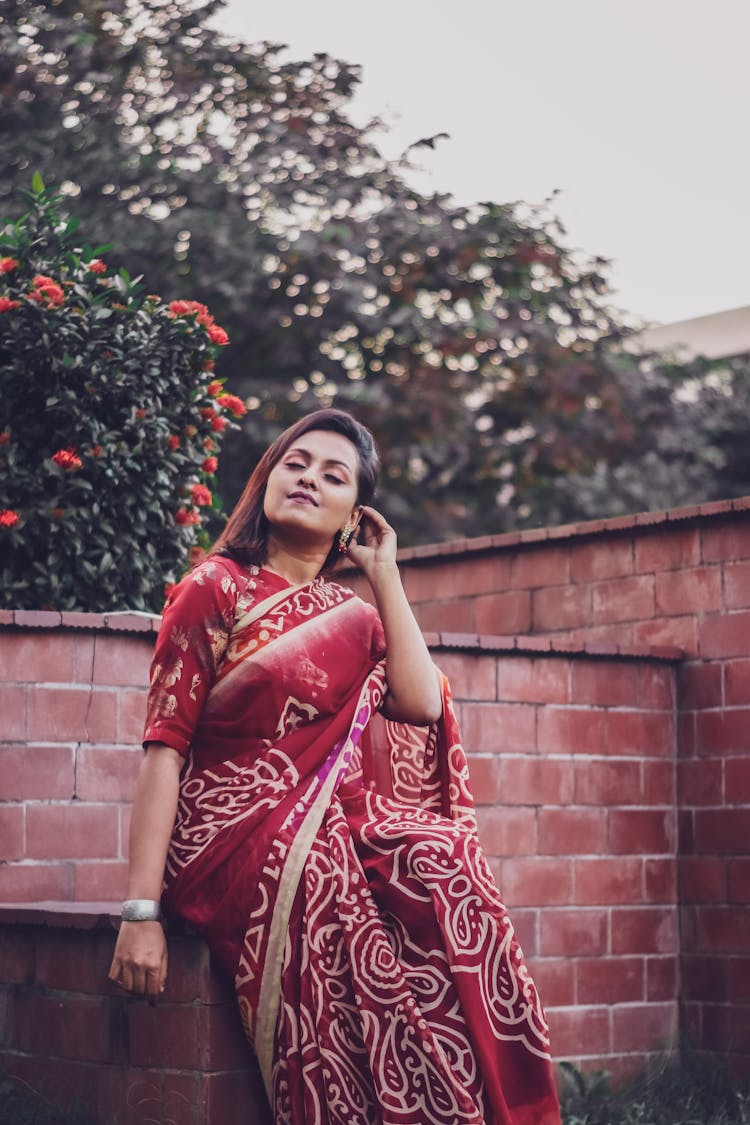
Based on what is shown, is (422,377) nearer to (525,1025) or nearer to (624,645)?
(624,645)

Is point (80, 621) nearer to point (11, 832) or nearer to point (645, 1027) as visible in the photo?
point (11, 832)

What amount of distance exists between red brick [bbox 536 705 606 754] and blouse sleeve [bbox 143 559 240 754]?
2264 mm

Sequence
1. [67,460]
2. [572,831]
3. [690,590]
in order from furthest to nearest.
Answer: [690,590] → [572,831] → [67,460]

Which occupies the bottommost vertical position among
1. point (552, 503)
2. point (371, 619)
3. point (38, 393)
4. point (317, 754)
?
point (317, 754)

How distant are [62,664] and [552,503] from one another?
40.1 feet

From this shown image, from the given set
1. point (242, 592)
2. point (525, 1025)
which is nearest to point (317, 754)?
point (242, 592)

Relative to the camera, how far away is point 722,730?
5961 mm

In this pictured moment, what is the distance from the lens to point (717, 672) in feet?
19.7

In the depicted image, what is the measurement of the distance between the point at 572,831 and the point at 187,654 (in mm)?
2498

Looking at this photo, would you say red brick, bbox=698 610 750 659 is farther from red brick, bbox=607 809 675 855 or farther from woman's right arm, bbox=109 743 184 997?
woman's right arm, bbox=109 743 184 997

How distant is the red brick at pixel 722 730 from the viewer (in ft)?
19.3

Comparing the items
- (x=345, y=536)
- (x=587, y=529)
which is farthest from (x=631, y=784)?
(x=345, y=536)

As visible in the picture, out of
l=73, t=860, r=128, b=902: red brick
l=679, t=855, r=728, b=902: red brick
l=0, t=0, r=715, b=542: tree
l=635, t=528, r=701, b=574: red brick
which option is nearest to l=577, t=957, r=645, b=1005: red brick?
l=679, t=855, r=728, b=902: red brick

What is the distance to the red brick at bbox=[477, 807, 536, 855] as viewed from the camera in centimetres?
553
